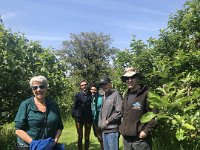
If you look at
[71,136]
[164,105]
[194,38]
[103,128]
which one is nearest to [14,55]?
[103,128]

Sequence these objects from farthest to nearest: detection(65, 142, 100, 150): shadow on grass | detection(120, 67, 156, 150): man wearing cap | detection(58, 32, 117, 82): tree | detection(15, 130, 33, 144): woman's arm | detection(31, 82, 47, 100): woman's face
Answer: detection(58, 32, 117, 82): tree
detection(65, 142, 100, 150): shadow on grass
detection(120, 67, 156, 150): man wearing cap
detection(31, 82, 47, 100): woman's face
detection(15, 130, 33, 144): woman's arm

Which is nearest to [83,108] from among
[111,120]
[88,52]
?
[111,120]

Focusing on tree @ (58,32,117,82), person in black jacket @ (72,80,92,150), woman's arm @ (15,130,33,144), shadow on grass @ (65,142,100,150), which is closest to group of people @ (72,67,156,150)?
person in black jacket @ (72,80,92,150)

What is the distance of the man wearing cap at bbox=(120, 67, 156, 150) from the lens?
4156mm

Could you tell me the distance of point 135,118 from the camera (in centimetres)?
421

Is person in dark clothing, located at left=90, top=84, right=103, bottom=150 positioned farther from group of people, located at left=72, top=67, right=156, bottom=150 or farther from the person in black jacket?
the person in black jacket

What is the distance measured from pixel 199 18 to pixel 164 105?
3.99 meters

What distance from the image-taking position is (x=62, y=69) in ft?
27.4

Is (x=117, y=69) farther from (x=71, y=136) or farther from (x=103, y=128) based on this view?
(x=71, y=136)

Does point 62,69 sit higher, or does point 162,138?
point 62,69

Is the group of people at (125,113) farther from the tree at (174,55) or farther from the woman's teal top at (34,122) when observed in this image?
the woman's teal top at (34,122)

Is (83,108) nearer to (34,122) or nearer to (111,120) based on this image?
(111,120)

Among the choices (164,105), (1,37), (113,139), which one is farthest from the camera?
(1,37)

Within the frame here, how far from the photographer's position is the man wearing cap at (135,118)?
416cm
